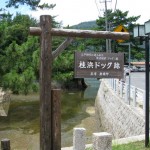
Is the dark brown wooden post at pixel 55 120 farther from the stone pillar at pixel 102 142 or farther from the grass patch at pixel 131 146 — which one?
the grass patch at pixel 131 146

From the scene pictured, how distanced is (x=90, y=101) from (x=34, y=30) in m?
27.2

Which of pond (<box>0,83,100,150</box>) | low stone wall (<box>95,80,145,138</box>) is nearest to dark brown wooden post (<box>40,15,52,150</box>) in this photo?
low stone wall (<box>95,80,145,138</box>)

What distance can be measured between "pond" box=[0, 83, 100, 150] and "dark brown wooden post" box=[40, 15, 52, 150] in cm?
889

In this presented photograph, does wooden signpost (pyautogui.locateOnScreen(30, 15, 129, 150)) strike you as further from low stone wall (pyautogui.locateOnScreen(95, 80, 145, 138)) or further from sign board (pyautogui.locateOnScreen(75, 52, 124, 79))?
low stone wall (pyautogui.locateOnScreen(95, 80, 145, 138))

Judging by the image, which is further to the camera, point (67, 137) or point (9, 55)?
point (9, 55)

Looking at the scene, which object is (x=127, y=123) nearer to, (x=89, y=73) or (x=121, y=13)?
(x=89, y=73)

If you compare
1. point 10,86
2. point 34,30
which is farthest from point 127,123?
point 10,86

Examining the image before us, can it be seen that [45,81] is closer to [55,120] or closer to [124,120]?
[55,120]

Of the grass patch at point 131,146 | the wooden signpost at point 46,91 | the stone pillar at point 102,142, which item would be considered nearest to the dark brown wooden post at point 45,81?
the wooden signpost at point 46,91

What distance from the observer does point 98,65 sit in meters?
7.03

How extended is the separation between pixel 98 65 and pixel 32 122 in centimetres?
1549

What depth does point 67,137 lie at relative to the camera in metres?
17.5

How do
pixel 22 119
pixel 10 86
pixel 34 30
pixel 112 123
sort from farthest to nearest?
1. pixel 22 119
2. pixel 10 86
3. pixel 112 123
4. pixel 34 30

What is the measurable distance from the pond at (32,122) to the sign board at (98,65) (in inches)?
343
